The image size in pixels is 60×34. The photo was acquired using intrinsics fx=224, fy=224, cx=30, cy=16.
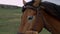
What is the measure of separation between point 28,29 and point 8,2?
357 inches

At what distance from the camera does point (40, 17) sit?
5.92 ft

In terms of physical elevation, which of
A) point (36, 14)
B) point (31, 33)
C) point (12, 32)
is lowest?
point (12, 32)

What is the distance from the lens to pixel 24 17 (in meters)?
1.78

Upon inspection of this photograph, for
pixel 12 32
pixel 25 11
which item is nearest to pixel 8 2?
pixel 12 32

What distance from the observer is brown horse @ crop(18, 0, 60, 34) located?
1.77 metres

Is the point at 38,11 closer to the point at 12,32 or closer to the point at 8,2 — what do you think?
the point at 12,32

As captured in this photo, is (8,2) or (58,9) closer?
(58,9)

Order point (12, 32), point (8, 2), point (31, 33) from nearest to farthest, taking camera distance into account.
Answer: point (31, 33)
point (12, 32)
point (8, 2)

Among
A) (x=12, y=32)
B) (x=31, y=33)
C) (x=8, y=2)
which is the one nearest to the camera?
(x=31, y=33)

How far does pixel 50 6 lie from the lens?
5.91 feet

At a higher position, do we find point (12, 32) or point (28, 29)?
point (28, 29)

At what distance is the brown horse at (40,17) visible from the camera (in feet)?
5.81

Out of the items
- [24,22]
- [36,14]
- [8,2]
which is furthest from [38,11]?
[8,2]

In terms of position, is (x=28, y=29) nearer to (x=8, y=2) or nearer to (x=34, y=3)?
(x=34, y=3)
